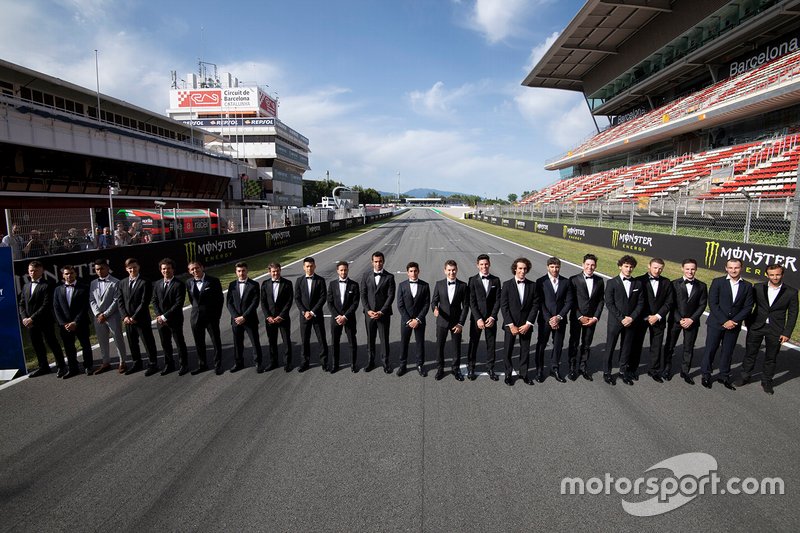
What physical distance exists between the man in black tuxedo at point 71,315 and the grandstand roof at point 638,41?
41448 millimetres

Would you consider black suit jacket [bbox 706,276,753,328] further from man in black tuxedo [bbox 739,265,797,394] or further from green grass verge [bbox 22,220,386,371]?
green grass verge [bbox 22,220,386,371]

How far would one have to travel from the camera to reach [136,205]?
37969 mm

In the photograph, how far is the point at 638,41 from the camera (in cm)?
4366

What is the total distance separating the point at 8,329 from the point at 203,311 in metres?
2.87

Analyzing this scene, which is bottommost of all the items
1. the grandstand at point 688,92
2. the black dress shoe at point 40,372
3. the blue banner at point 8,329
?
the black dress shoe at point 40,372

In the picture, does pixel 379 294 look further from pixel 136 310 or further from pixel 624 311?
pixel 136 310

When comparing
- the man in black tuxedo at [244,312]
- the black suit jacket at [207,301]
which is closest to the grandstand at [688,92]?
the man in black tuxedo at [244,312]

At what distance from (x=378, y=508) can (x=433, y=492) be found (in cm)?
51

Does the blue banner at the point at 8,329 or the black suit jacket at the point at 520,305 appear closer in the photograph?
the black suit jacket at the point at 520,305

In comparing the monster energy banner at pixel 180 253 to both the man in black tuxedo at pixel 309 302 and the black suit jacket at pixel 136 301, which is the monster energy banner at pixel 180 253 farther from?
the man in black tuxedo at pixel 309 302

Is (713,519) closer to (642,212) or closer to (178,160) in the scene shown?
(642,212)

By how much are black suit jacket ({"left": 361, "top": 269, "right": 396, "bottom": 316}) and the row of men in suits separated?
0.02 m

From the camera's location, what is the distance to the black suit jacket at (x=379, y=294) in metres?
6.27

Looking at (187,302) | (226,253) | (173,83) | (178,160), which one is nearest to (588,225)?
(226,253)
